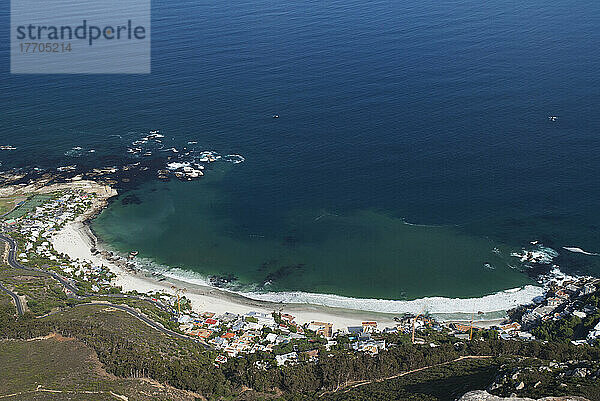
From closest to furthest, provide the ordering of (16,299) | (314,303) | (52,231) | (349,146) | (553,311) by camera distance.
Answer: (16,299)
(553,311)
(314,303)
(52,231)
(349,146)

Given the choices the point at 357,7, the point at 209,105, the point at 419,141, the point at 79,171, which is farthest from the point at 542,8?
the point at 79,171

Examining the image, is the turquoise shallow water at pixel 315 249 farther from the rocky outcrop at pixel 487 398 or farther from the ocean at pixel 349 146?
the rocky outcrop at pixel 487 398

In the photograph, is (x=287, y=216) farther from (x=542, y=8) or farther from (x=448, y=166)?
(x=542, y=8)

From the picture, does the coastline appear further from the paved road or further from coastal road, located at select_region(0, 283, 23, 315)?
coastal road, located at select_region(0, 283, 23, 315)

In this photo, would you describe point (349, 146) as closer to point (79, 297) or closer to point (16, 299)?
point (79, 297)

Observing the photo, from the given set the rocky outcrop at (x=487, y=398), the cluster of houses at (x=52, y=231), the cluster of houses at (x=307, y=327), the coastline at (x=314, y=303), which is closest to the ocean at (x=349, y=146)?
the coastline at (x=314, y=303)

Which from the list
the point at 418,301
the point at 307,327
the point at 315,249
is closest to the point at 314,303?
the point at 307,327

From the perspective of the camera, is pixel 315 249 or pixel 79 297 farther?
pixel 315 249

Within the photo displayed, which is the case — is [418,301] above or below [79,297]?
above

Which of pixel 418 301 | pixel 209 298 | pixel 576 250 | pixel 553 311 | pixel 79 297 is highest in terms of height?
pixel 576 250

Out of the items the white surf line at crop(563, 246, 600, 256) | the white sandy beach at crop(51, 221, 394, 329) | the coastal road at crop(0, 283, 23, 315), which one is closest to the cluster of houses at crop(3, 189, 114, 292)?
the white sandy beach at crop(51, 221, 394, 329)
